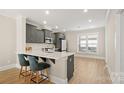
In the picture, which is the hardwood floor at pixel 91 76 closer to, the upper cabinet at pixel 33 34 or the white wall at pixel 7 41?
the upper cabinet at pixel 33 34

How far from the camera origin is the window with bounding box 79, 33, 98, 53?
24.3 feet

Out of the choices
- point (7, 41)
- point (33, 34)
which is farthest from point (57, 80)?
point (33, 34)

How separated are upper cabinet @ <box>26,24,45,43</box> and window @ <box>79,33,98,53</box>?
146 inches

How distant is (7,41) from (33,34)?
147 cm

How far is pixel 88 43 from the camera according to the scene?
25.6ft

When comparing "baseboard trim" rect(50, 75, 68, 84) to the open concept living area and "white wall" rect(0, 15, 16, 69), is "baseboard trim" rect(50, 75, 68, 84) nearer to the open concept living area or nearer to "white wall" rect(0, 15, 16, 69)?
the open concept living area

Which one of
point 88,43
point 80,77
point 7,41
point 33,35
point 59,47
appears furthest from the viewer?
point 59,47

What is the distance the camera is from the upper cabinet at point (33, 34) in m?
4.88

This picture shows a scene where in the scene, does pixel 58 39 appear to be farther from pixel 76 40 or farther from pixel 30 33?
pixel 30 33

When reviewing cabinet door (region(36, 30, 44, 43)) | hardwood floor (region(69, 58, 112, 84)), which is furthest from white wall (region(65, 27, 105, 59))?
cabinet door (region(36, 30, 44, 43))

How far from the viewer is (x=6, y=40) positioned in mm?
4160
